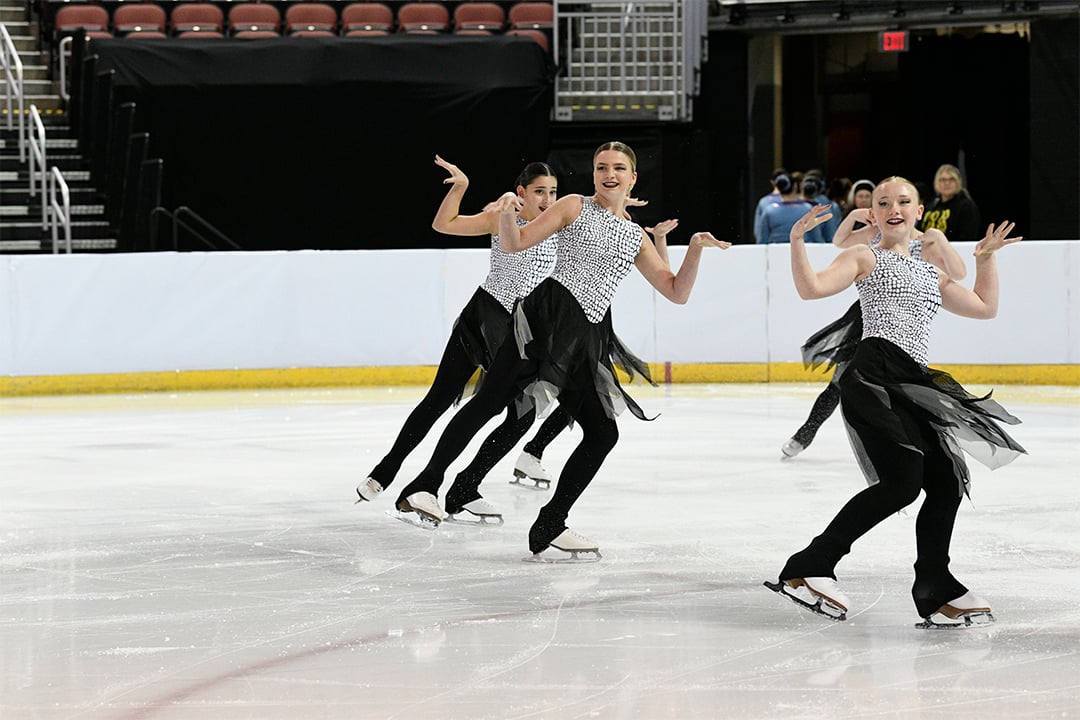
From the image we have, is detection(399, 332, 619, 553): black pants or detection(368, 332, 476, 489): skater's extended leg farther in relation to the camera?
detection(368, 332, 476, 489): skater's extended leg

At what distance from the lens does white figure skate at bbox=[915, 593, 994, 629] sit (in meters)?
4.09

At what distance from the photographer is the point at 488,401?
5.32 m

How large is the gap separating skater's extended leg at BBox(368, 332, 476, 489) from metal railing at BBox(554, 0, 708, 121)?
31.1 feet

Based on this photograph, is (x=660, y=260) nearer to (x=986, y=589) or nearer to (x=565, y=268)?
(x=565, y=268)

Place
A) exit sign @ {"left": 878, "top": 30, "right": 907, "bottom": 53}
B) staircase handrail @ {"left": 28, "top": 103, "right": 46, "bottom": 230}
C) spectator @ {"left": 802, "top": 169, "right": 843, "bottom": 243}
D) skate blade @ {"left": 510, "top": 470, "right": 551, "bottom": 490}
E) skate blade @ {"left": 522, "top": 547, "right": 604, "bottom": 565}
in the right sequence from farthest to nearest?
exit sign @ {"left": 878, "top": 30, "right": 907, "bottom": 53}, staircase handrail @ {"left": 28, "top": 103, "right": 46, "bottom": 230}, spectator @ {"left": 802, "top": 169, "right": 843, "bottom": 243}, skate blade @ {"left": 510, "top": 470, "right": 551, "bottom": 490}, skate blade @ {"left": 522, "top": 547, "right": 604, "bottom": 565}

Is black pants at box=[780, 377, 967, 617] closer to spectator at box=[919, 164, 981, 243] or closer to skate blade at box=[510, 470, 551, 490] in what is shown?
skate blade at box=[510, 470, 551, 490]

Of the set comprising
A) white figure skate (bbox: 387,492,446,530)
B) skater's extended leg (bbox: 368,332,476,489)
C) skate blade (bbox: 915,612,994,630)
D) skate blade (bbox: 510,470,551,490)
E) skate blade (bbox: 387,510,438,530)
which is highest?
skater's extended leg (bbox: 368,332,476,489)

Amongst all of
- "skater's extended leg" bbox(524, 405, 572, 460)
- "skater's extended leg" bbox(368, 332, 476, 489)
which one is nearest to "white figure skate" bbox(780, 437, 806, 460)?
"skater's extended leg" bbox(524, 405, 572, 460)

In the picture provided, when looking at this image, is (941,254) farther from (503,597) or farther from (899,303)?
(503,597)

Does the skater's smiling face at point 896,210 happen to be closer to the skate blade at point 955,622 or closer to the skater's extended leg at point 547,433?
the skate blade at point 955,622

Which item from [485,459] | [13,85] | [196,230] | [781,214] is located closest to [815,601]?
[485,459]

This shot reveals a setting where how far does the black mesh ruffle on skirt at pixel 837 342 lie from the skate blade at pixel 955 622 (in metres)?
2.75

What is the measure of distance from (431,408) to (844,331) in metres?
2.15

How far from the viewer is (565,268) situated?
5.06 meters
